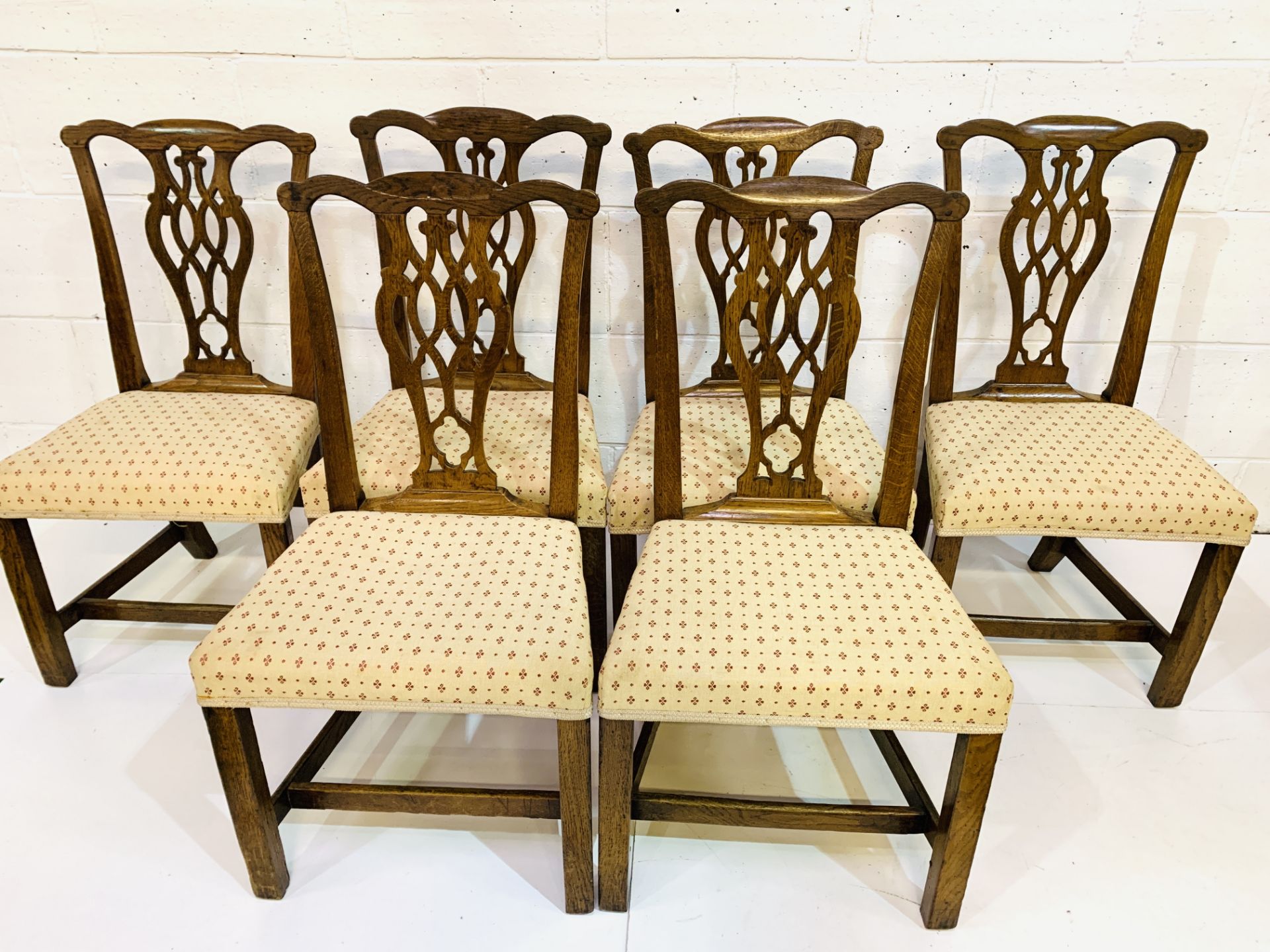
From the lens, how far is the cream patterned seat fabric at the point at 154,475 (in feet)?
5.24

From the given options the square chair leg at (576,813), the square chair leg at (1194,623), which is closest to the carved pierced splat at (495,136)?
the square chair leg at (576,813)

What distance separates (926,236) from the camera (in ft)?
6.64

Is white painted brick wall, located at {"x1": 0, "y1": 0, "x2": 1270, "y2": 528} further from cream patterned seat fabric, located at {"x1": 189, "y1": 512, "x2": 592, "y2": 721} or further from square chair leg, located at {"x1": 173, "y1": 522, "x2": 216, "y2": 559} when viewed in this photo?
cream patterned seat fabric, located at {"x1": 189, "y1": 512, "x2": 592, "y2": 721}

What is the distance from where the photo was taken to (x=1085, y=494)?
1.57 m

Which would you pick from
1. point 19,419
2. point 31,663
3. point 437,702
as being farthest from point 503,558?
point 19,419

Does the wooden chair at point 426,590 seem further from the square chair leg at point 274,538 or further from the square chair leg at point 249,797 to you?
the square chair leg at point 274,538


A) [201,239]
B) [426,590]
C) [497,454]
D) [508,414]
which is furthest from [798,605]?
[201,239]

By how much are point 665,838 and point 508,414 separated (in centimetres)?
85

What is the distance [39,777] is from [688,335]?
63.5 inches

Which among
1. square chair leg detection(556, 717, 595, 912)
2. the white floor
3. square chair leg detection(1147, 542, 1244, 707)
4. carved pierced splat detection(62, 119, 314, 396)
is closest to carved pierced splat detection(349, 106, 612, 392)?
carved pierced splat detection(62, 119, 314, 396)

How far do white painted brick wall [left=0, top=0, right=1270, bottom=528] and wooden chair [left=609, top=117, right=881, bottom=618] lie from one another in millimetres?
254

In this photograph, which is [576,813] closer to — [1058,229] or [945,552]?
[945,552]

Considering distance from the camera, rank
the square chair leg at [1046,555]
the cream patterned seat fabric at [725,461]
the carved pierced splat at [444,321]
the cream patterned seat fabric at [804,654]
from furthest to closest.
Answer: the square chair leg at [1046,555] < the cream patterned seat fabric at [725,461] < the carved pierced splat at [444,321] < the cream patterned seat fabric at [804,654]

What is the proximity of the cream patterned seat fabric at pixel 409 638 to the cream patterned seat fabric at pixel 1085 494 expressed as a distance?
2.49 ft
